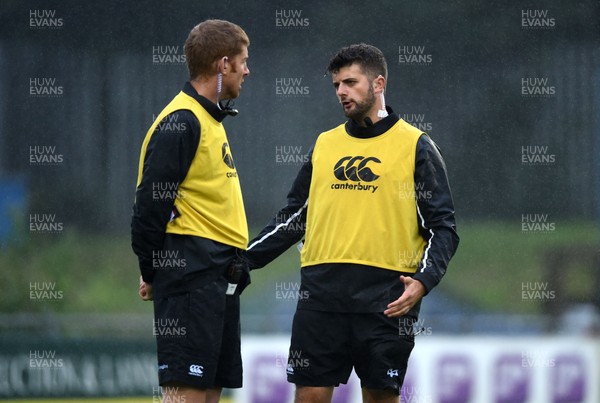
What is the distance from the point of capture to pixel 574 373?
19.2 feet

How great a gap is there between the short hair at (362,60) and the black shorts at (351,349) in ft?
2.82

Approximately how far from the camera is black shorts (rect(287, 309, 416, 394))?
351 centimetres

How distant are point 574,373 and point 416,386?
93 centimetres

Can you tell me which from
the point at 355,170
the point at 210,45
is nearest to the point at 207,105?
the point at 210,45

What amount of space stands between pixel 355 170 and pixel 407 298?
1.61ft

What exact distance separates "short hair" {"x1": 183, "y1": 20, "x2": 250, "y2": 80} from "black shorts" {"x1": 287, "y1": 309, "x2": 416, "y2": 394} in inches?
36.6

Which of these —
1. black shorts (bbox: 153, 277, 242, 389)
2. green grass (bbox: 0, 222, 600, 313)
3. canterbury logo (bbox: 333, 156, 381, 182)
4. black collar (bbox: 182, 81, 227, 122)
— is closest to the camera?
black shorts (bbox: 153, 277, 242, 389)

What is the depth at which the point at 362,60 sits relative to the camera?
3.67 m

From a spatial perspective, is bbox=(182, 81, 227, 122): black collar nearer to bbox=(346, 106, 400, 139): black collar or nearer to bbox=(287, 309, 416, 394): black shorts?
bbox=(346, 106, 400, 139): black collar

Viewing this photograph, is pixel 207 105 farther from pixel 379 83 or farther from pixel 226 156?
pixel 379 83

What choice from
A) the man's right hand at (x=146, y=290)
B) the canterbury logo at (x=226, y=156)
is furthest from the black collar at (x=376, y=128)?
the man's right hand at (x=146, y=290)

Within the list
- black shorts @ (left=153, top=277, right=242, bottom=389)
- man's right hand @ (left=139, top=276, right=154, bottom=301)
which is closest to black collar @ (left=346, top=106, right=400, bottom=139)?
black shorts @ (left=153, top=277, right=242, bottom=389)

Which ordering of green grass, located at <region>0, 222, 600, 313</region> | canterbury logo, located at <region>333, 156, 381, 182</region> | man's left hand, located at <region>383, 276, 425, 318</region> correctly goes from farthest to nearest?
green grass, located at <region>0, 222, 600, 313</region> → canterbury logo, located at <region>333, 156, 381, 182</region> → man's left hand, located at <region>383, 276, 425, 318</region>

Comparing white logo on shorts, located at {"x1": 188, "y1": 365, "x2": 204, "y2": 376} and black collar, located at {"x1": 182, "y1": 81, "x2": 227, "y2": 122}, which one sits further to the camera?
black collar, located at {"x1": 182, "y1": 81, "x2": 227, "y2": 122}
